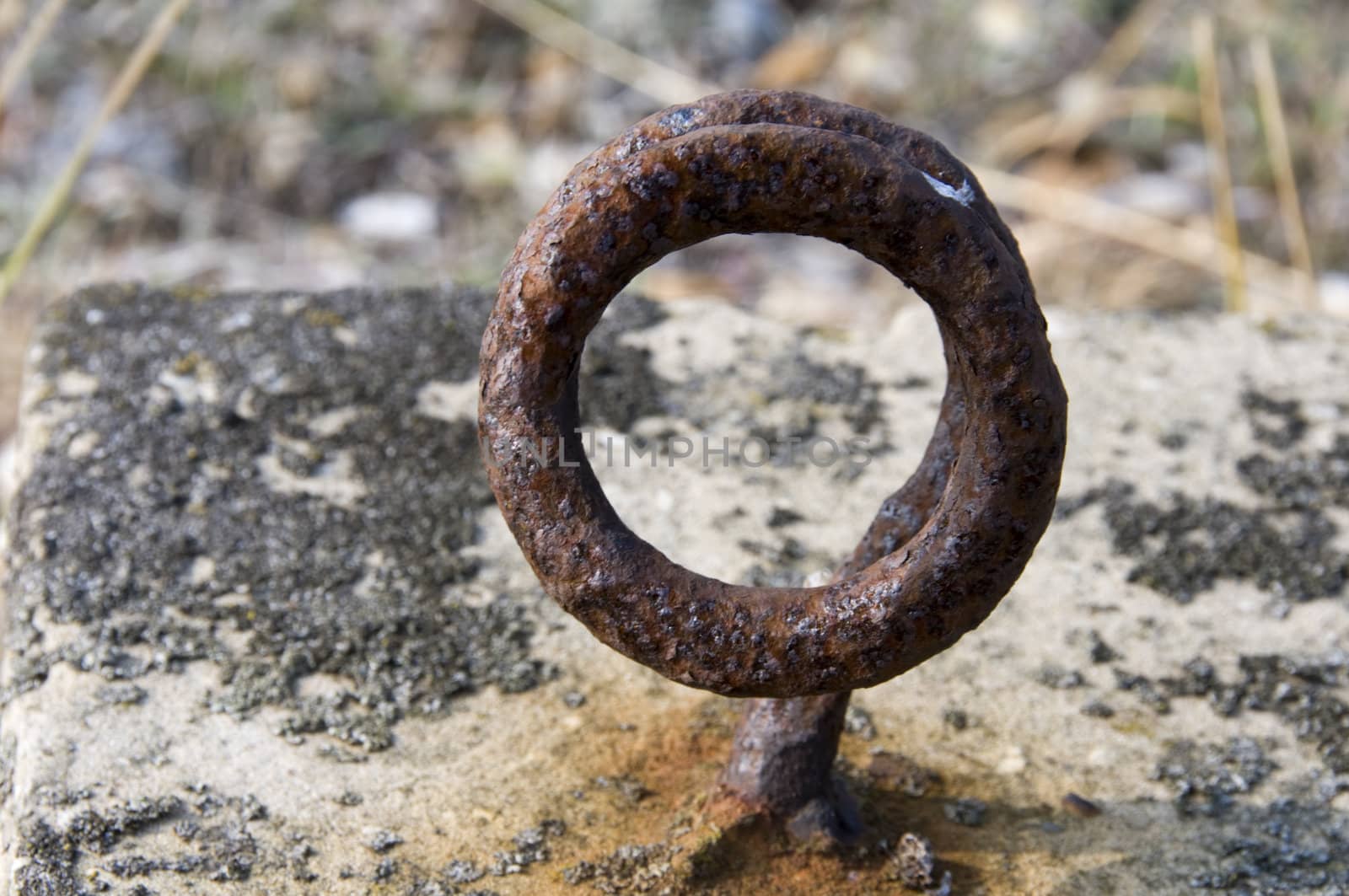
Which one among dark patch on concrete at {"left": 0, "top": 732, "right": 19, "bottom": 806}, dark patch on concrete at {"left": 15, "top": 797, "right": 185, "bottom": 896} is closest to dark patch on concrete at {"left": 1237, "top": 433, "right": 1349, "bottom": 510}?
dark patch on concrete at {"left": 15, "top": 797, "right": 185, "bottom": 896}

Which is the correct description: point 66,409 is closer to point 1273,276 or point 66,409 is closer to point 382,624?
point 382,624

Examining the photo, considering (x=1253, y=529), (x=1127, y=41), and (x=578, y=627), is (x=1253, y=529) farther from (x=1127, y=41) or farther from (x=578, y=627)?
(x=1127, y=41)

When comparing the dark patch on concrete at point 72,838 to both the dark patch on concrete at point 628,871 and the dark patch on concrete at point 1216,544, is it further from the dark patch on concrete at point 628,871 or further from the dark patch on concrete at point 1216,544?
the dark patch on concrete at point 1216,544

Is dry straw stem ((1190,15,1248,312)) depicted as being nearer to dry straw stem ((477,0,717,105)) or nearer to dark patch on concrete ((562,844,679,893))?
dry straw stem ((477,0,717,105))

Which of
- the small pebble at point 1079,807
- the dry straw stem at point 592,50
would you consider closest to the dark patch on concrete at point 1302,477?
the small pebble at point 1079,807

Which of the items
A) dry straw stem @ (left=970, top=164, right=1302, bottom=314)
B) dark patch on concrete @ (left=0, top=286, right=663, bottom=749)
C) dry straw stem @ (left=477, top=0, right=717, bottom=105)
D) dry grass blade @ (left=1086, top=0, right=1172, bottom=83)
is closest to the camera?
dark patch on concrete @ (left=0, top=286, right=663, bottom=749)

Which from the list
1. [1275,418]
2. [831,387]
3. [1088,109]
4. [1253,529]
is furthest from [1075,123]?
[1253,529]

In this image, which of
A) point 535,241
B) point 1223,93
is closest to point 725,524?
point 535,241
